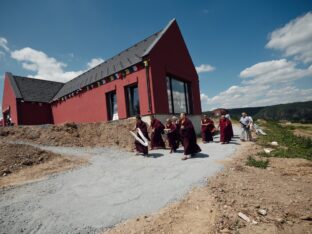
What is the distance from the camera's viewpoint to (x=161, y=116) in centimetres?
1370

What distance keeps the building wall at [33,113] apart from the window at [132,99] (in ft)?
40.2

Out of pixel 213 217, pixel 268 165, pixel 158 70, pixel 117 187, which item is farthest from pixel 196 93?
pixel 213 217

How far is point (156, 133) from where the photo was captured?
434 inches

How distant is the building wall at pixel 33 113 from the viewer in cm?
2053

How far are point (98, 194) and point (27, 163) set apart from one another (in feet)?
15.5

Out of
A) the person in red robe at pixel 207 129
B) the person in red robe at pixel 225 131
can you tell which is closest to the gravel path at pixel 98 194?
the person in red robe at pixel 225 131

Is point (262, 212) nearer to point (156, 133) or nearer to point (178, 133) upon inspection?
point (178, 133)

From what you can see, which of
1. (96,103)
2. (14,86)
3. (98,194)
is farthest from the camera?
(14,86)

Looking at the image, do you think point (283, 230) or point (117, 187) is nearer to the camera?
point (283, 230)

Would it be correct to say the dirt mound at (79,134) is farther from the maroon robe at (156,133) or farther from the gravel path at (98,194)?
the gravel path at (98,194)

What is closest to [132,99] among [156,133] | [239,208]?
[156,133]

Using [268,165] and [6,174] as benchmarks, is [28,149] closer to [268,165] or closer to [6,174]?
[6,174]

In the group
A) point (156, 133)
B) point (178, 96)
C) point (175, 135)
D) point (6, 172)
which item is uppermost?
point (178, 96)

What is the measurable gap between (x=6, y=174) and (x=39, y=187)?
2.41 metres
